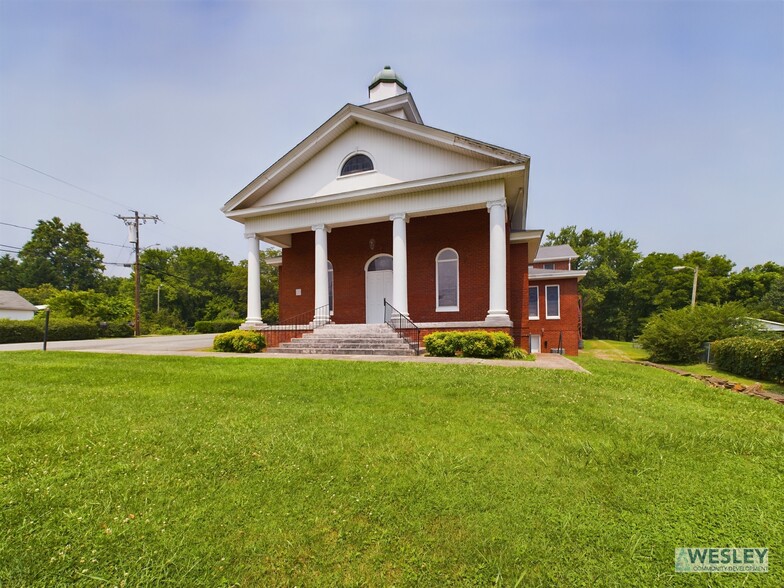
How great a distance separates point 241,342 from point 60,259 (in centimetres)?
7761

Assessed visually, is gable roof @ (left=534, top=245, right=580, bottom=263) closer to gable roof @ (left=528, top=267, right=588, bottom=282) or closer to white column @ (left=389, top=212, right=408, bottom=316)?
gable roof @ (left=528, top=267, right=588, bottom=282)

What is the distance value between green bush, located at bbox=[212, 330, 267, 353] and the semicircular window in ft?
22.8

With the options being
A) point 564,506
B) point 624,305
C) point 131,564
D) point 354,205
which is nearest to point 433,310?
point 354,205

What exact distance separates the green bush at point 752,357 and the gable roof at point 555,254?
41.7 ft

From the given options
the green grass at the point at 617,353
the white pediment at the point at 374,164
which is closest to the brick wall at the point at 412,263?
the white pediment at the point at 374,164

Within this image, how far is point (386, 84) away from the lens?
18.8 m

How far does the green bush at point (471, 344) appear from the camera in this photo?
10.1 metres

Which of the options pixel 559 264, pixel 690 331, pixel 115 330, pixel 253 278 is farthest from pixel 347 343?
pixel 115 330

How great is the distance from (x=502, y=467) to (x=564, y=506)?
61 cm

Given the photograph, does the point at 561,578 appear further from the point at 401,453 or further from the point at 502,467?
the point at 401,453

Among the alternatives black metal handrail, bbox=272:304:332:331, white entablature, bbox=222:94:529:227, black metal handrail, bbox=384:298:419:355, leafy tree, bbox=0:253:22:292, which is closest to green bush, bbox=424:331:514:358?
black metal handrail, bbox=384:298:419:355

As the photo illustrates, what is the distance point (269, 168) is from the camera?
1442cm

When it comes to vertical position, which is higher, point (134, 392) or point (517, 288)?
point (517, 288)

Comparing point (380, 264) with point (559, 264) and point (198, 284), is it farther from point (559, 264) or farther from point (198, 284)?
point (198, 284)
